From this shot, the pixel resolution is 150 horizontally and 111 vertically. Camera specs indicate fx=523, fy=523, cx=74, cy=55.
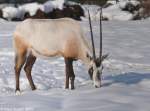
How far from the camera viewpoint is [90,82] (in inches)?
406

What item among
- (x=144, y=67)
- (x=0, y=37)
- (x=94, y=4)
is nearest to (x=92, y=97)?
(x=144, y=67)

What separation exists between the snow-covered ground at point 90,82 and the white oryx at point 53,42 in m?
0.55

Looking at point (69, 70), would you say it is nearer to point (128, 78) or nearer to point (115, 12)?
point (128, 78)

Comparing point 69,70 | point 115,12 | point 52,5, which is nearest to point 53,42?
point 69,70

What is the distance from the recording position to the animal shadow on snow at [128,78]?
10047 mm

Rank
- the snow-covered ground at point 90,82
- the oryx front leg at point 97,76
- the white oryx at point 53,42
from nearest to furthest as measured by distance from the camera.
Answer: the snow-covered ground at point 90,82, the oryx front leg at point 97,76, the white oryx at point 53,42

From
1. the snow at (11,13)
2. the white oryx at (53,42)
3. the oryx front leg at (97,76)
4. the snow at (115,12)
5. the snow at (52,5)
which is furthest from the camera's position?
the snow at (115,12)

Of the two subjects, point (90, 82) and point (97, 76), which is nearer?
point (97, 76)

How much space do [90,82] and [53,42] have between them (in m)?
1.23

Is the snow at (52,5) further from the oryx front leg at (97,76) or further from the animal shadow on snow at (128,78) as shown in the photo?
the oryx front leg at (97,76)

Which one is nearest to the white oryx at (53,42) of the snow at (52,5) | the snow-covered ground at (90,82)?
the snow-covered ground at (90,82)

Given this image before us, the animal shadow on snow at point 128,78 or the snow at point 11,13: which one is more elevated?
the animal shadow on snow at point 128,78

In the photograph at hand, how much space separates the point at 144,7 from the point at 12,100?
24.2 m

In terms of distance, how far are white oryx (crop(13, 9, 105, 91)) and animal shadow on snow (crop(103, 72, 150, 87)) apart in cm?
74
